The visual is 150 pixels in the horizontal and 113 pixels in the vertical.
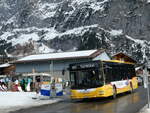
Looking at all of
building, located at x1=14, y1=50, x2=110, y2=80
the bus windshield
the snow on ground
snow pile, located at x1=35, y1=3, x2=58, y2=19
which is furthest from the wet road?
snow pile, located at x1=35, y1=3, x2=58, y2=19

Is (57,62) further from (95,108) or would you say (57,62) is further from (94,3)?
(94,3)

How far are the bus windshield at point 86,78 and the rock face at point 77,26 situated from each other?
92384 mm

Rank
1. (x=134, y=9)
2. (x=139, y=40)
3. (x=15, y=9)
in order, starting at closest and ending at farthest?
(x=139, y=40) < (x=134, y=9) < (x=15, y=9)

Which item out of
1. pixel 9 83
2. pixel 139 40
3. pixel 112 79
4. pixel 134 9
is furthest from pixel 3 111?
pixel 134 9

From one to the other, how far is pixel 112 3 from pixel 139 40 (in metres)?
27.9

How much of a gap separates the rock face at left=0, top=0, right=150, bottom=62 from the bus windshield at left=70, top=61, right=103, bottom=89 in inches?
3637

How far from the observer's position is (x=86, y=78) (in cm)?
2197

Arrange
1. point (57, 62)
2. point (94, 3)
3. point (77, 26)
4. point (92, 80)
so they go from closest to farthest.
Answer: point (92, 80), point (57, 62), point (94, 3), point (77, 26)

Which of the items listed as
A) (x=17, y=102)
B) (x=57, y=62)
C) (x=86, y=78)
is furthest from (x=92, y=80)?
(x=57, y=62)

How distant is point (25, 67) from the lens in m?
65.2

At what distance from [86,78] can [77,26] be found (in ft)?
503

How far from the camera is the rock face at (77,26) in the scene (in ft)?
470

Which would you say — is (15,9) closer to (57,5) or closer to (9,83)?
(57,5)

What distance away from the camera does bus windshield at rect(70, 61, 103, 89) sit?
71.5ft
